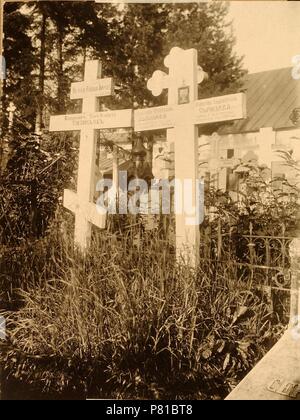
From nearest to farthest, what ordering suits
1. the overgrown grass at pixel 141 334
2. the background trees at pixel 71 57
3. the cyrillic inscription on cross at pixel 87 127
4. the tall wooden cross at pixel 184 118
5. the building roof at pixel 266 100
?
1. the overgrown grass at pixel 141 334
2. the tall wooden cross at pixel 184 118
3. the cyrillic inscription on cross at pixel 87 127
4. the background trees at pixel 71 57
5. the building roof at pixel 266 100

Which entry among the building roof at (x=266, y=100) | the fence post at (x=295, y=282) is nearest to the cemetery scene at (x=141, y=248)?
the fence post at (x=295, y=282)

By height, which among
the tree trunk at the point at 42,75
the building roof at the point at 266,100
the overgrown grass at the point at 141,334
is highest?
the building roof at the point at 266,100

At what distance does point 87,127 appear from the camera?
3.17 m

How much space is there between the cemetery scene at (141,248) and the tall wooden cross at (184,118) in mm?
10

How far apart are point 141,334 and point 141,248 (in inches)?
24.9

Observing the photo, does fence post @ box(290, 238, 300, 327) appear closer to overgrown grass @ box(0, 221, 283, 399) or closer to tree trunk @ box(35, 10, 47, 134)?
Result: overgrown grass @ box(0, 221, 283, 399)

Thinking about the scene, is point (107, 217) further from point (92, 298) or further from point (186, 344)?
point (186, 344)

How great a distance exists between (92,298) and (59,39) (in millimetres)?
3335

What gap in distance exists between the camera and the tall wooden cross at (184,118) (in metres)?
2.75

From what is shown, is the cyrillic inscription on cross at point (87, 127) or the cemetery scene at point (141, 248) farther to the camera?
the cyrillic inscription on cross at point (87, 127)

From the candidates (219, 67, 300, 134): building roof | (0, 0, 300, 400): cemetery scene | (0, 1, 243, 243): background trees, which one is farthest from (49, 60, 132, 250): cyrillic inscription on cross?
(219, 67, 300, 134): building roof

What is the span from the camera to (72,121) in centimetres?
322

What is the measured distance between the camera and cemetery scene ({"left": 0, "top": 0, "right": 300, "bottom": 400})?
2.10 meters

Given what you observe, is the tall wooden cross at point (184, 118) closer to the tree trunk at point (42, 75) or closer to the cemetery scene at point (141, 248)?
the cemetery scene at point (141, 248)
